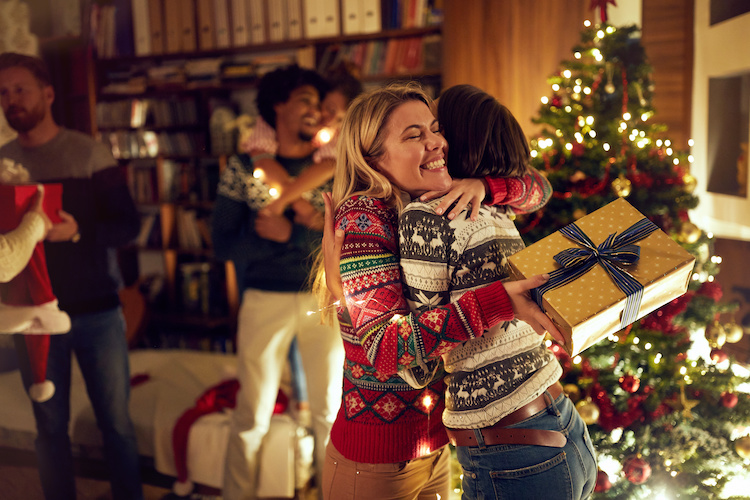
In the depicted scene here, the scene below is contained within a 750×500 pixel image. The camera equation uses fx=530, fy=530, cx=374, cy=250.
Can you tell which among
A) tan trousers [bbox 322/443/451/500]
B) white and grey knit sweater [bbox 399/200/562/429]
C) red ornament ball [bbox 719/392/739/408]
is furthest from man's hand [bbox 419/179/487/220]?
red ornament ball [bbox 719/392/739/408]

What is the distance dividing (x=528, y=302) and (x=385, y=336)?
22 centimetres

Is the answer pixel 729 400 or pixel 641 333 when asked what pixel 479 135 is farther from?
pixel 729 400

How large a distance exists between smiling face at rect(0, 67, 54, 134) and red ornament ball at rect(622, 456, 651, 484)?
1.87 meters

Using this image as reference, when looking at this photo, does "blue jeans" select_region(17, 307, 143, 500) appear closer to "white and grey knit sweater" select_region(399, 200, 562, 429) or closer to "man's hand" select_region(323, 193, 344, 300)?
"man's hand" select_region(323, 193, 344, 300)

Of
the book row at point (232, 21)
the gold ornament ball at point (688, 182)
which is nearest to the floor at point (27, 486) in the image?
the gold ornament ball at point (688, 182)

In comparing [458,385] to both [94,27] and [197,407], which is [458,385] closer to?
[197,407]

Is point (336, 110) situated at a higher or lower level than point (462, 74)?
lower

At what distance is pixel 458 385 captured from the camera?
89cm

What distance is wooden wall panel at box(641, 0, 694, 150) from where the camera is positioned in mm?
2234

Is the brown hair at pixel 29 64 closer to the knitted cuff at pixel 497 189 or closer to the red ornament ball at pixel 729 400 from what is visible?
the knitted cuff at pixel 497 189

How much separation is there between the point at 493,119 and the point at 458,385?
0.47m

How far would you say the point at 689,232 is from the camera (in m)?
1.63

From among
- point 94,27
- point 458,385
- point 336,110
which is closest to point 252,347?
point 336,110

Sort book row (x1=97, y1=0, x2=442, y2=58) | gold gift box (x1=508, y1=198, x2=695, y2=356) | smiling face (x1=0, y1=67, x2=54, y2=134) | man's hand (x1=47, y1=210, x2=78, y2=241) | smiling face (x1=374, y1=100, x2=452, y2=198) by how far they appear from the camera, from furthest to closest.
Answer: book row (x1=97, y1=0, x2=442, y2=58) < man's hand (x1=47, y1=210, x2=78, y2=241) < smiling face (x1=0, y1=67, x2=54, y2=134) < smiling face (x1=374, y1=100, x2=452, y2=198) < gold gift box (x1=508, y1=198, x2=695, y2=356)
